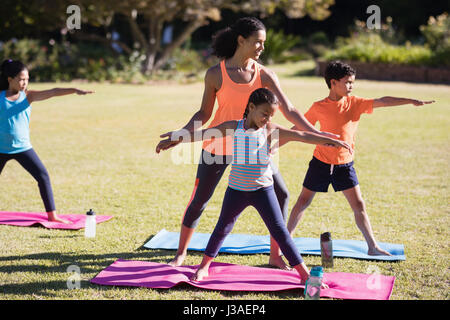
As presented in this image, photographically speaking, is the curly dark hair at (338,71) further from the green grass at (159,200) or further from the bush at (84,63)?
the bush at (84,63)

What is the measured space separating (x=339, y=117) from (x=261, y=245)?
149 cm

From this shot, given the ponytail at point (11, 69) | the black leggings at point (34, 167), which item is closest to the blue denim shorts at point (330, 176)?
the black leggings at point (34, 167)

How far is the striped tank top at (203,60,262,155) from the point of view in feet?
14.9

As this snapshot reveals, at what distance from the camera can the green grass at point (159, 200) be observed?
4785mm

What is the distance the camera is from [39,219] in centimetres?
646

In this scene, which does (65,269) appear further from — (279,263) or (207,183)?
(279,263)

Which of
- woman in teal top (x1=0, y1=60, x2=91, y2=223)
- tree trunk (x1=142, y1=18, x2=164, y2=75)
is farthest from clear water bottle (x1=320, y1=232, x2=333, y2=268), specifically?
tree trunk (x1=142, y1=18, x2=164, y2=75)

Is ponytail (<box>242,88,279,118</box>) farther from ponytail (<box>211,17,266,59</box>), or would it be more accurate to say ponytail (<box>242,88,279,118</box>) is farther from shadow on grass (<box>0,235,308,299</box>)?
shadow on grass (<box>0,235,308,299</box>)

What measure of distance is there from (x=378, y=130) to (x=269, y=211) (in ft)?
31.9

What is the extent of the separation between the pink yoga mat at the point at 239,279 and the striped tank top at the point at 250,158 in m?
0.80

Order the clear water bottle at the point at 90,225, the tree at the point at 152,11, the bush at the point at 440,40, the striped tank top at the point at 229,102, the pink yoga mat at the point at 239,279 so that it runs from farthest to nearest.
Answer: the bush at the point at 440,40 < the tree at the point at 152,11 < the clear water bottle at the point at 90,225 < the striped tank top at the point at 229,102 < the pink yoga mat at the point at 239,279

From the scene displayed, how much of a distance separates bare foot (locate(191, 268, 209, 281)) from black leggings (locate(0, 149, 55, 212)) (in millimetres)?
2464
